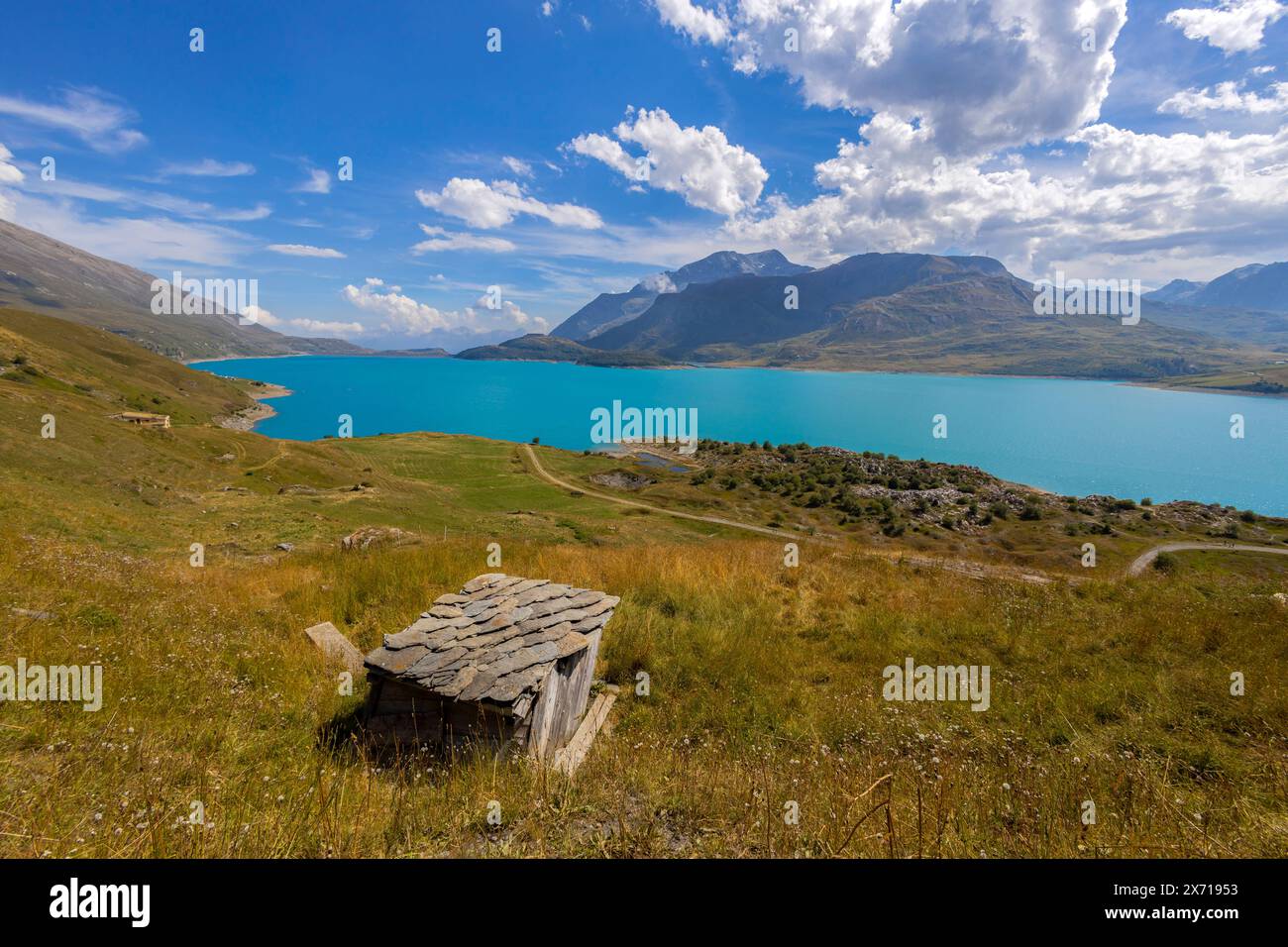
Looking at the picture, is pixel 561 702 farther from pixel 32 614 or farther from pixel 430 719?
pixel 32 614

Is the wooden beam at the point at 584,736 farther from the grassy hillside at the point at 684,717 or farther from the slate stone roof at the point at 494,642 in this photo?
the slate stone roof at the point at 494,642

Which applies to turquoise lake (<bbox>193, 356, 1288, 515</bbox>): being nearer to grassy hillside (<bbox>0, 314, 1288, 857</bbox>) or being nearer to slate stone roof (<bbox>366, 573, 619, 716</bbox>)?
grassy hillside (<bbox>0, 314, 1288, 857</bbox>)

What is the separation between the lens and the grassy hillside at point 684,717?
3.78 meters

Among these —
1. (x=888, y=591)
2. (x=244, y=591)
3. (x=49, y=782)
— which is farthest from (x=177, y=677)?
(x=888, y=591)

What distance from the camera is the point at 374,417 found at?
498 feet

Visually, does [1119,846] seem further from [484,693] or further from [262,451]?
[262,451]

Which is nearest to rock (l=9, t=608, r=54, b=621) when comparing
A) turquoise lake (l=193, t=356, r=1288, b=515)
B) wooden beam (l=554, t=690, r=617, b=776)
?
wooden beam (l=554, t=690, r=617, b=776)

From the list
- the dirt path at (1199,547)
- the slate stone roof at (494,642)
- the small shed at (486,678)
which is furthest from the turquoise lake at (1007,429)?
the small shed at (486,678)

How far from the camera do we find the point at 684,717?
23.7 ft

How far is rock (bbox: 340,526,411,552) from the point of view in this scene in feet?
54.5

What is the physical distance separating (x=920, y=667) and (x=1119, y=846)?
5753 millimetres

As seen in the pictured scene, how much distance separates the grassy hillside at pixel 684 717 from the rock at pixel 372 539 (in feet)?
2.77

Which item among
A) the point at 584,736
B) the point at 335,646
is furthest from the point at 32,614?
the point at 584,736

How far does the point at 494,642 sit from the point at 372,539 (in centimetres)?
1456
